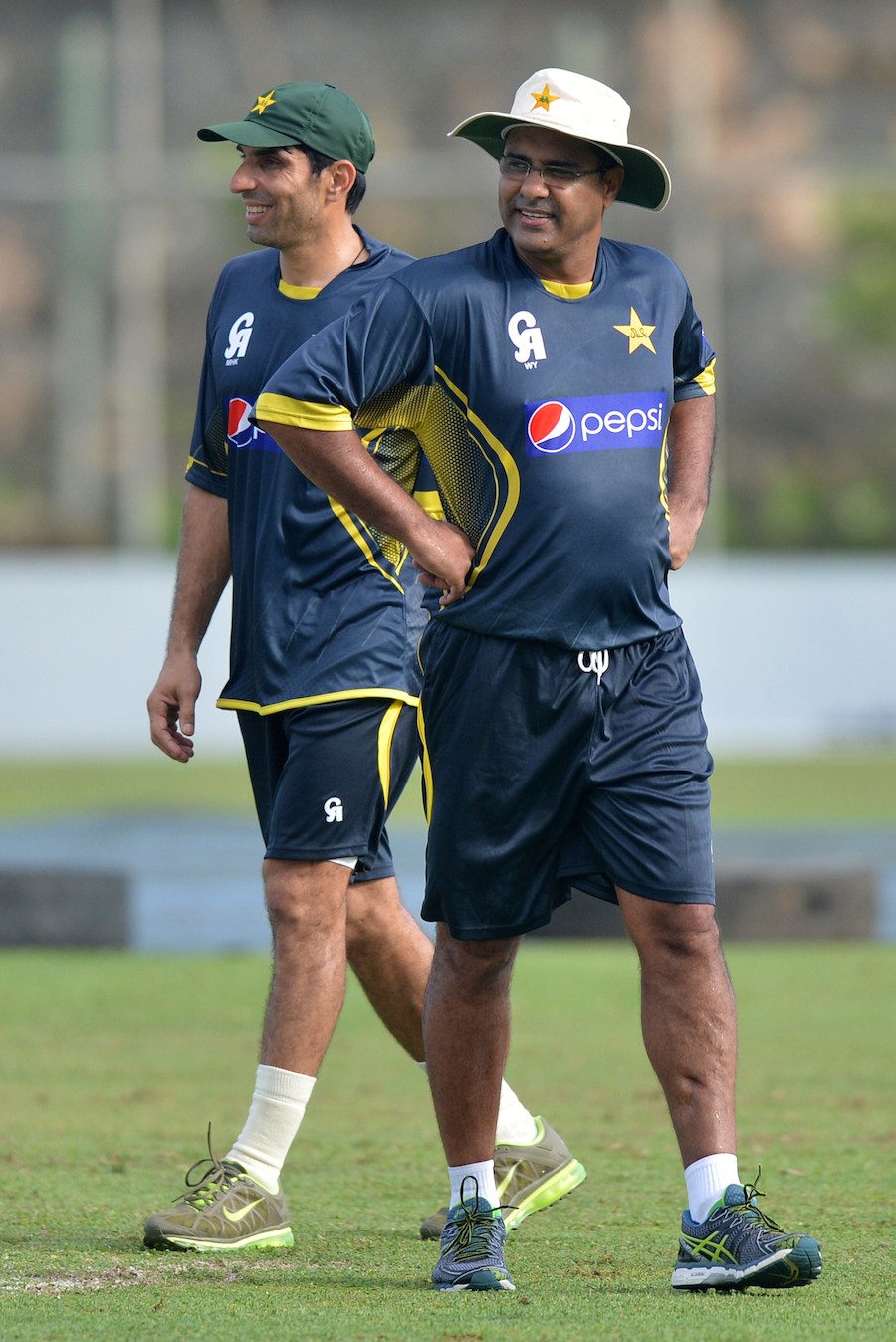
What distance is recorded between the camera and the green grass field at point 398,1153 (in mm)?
3869

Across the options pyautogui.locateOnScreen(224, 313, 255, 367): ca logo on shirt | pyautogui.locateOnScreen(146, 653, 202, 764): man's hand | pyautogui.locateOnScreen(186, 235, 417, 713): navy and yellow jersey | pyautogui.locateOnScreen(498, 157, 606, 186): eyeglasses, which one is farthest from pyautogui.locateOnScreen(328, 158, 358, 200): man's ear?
pyautogui.locateOnScreen(146, 653, 202, 764): man's hand

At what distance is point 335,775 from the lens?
481cm

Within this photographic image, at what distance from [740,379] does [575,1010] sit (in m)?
18.1

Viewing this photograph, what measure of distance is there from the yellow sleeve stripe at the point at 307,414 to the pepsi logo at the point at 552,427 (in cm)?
35

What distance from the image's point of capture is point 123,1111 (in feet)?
20.2

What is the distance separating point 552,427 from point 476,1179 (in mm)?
1473

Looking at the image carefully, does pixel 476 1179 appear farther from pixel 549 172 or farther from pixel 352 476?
pixel 549 172

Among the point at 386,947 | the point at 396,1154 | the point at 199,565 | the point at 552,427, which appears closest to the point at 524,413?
the point at 552,427

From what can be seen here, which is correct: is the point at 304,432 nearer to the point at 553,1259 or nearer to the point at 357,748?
the point at 357,748

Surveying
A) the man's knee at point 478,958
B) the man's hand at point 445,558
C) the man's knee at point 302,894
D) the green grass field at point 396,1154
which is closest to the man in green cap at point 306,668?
the man's knee at point 302,894


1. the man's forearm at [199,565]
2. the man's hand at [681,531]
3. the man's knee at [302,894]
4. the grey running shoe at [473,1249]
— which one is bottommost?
the grey running shoe at [473,1249]

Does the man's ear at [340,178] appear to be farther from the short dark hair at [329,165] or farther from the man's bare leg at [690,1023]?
the man's bare leg at [690,1023]

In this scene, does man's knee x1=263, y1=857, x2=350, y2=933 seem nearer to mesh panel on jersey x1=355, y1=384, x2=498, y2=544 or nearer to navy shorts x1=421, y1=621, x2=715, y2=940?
navy shorts x1=421, y1=621, x2=715, y2=940

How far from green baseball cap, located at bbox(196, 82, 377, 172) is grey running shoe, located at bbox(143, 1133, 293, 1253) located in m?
2.26
